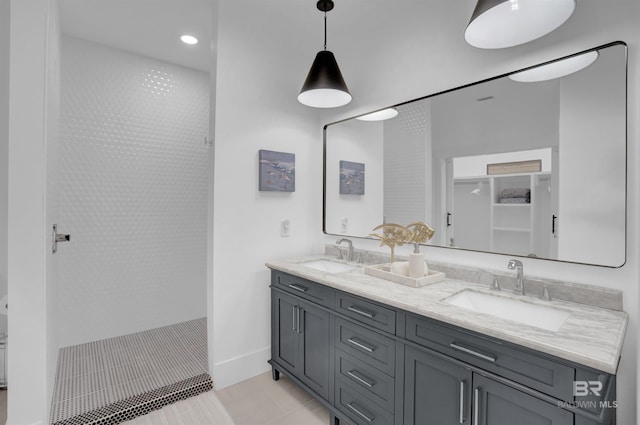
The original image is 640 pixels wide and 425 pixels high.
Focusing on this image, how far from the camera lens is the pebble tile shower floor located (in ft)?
6.37

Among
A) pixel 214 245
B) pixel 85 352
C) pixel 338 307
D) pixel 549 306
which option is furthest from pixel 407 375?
pixel 85 352

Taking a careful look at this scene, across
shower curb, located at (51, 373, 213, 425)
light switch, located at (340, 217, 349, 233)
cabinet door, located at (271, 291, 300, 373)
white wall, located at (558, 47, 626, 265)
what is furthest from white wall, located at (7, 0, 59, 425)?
white wall, located at (558, 47, 626, 265)

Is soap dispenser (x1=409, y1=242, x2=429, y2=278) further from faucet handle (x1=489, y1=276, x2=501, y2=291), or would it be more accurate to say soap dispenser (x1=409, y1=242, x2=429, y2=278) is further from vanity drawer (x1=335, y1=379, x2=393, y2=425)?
vanity drawer (x1=335, y1=379, x2=393, y2=425)

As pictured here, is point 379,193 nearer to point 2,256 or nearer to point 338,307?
point 338,307

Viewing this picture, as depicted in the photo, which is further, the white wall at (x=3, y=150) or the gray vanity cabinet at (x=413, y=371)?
the white wall at (x=3, y=150)

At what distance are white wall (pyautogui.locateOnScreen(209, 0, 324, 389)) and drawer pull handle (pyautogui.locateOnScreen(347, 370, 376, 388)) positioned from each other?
100 cm

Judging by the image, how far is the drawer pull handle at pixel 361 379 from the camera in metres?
1.61

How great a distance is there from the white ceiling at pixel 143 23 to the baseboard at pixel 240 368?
259 cm

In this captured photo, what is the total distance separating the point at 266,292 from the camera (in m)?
2.52

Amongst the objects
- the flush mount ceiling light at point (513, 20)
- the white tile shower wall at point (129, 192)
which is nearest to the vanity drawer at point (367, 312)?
the flush mount ceiling light at point (513, 20)

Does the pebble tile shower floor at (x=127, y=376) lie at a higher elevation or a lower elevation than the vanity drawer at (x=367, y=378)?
lower

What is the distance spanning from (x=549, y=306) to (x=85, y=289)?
3.41 meters

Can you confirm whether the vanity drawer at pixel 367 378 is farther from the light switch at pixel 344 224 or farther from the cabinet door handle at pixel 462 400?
the light switch at pixel 344 224

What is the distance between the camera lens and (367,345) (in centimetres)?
163
